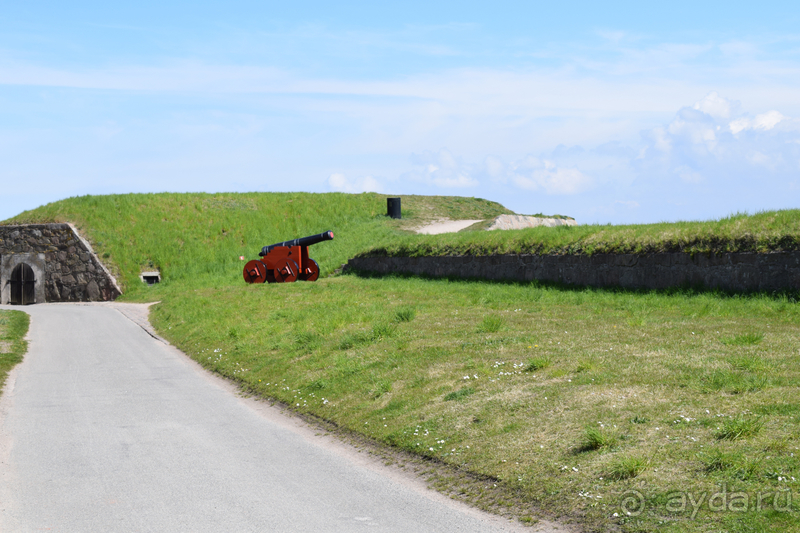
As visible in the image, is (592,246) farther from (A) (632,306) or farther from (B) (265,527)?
(B) (265,527)

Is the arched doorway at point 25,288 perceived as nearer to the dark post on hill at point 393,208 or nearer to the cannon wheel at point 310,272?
the cannon wheel at point 310,272

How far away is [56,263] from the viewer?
37.0m

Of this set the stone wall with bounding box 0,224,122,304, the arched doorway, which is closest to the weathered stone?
the stone wall with bounding box 0,224,122,304

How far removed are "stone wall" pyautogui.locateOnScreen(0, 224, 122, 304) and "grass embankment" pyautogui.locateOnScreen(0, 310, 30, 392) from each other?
11009 millimetres

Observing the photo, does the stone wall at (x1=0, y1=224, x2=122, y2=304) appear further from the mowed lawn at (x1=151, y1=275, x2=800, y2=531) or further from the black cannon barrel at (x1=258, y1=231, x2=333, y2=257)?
the mowed lawn at (x1=151, y1=275, x2=800, y2=531)

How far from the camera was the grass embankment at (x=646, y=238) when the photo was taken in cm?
1659

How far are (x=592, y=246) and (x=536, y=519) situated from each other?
15.8m

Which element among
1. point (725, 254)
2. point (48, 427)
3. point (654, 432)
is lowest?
point (48, 427)

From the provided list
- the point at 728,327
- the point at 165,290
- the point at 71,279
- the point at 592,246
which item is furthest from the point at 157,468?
the point at 71,279

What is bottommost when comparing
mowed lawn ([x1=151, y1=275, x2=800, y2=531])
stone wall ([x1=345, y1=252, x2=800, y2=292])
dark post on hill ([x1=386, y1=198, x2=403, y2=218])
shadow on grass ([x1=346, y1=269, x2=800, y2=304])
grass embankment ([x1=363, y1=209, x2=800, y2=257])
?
mowed lawn ([x1=151, y1=275, x2=800, y2=531])

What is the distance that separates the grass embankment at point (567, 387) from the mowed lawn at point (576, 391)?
23 mm

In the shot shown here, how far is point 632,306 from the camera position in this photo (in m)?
16.0

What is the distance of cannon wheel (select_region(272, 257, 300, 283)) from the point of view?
96.3 feet

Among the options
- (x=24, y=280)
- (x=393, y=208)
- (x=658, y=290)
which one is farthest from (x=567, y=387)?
(x=24, y=280)
